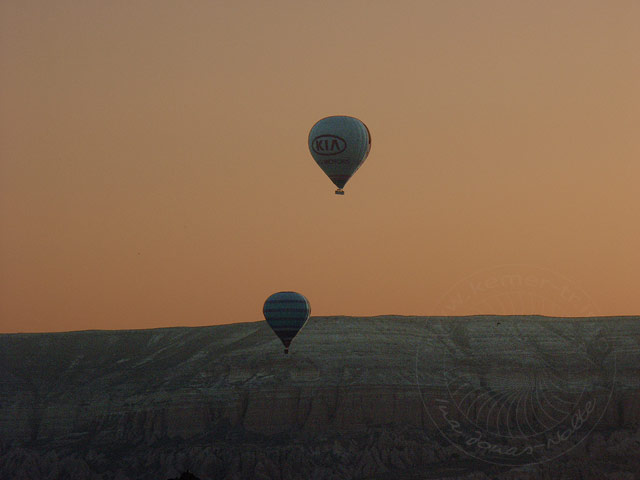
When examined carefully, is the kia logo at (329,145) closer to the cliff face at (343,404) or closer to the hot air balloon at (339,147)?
the hot air balloon at (339,147)

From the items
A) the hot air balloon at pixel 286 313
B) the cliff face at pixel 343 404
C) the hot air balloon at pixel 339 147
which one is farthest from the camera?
the cliff face at pixel 343 404

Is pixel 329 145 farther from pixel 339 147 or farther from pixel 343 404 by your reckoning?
pixel 343 404

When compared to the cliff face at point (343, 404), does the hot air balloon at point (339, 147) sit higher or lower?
higher

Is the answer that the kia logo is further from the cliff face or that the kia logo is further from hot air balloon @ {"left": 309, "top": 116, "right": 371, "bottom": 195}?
the cliff face

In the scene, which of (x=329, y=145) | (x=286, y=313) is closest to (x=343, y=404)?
(x=286, y=313)

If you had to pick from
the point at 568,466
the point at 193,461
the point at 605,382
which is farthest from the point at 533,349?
the point at 193,461

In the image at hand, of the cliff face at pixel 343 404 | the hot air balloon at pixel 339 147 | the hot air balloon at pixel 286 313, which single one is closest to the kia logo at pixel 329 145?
the hot air balloon at pixel 339 147
